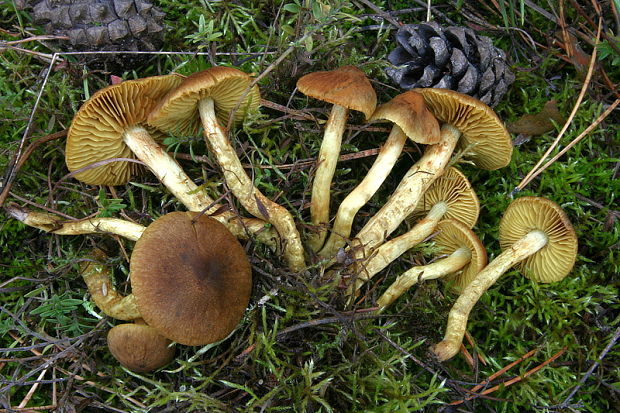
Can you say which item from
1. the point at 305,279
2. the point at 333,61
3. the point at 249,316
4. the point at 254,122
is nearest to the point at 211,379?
the point at 249,316

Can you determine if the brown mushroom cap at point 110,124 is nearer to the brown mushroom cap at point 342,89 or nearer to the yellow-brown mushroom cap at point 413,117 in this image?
the brown mushroom cap at point 342,89

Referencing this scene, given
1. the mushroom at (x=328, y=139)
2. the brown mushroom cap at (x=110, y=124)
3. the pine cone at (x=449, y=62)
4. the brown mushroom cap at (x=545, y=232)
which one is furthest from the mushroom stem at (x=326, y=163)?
the brown mushroom cap at (x=545, y=232)

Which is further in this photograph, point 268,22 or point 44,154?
point 268,22

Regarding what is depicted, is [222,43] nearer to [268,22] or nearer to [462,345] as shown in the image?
[268,22]

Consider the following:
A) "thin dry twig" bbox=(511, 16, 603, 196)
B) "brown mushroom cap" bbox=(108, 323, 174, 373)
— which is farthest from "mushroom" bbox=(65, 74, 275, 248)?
"thin dry twig" bbox=(511, 16, 603, 196)

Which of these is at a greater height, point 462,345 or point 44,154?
point 44,154

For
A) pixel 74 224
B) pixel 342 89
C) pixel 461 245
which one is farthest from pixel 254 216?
pixel 461 245
